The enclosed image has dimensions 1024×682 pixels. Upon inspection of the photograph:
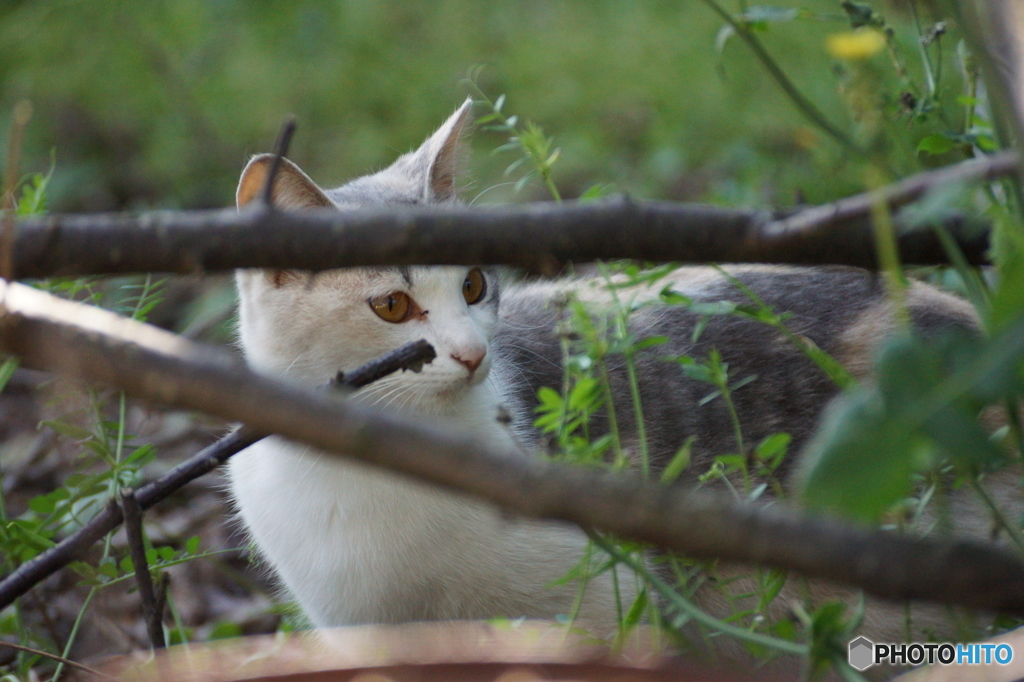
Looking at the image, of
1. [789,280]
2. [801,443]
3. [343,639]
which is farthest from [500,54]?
[343,639]

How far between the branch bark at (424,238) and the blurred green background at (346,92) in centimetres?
337

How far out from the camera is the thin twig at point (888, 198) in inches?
28.8

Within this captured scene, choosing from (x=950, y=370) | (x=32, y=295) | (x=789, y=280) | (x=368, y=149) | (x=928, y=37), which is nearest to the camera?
(x=950, y=370)

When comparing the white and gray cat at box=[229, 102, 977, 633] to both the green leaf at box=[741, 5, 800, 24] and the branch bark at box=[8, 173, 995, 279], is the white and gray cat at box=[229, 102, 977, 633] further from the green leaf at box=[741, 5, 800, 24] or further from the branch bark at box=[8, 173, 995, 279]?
the branch bark at box=[8, 173, 995, 279]

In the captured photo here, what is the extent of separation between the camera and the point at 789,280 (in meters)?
2.25

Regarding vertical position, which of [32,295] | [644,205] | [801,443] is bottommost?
[801,443]

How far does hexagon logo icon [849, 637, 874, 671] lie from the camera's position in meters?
1.23

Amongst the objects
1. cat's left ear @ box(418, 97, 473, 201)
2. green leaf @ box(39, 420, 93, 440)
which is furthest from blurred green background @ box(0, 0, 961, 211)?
green leaf @ box(39, 420, 93, 440)

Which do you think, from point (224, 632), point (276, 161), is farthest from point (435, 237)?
point (224, 632)

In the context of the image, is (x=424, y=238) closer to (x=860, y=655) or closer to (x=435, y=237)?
(x=435, y=237)

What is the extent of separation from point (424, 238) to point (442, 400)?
3.49ft

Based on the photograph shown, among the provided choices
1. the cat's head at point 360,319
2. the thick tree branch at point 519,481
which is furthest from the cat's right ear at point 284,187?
the thick tree branch at point 519,481

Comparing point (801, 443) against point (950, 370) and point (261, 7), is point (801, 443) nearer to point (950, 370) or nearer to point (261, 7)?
point (950, 370)

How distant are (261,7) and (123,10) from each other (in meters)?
0.77
